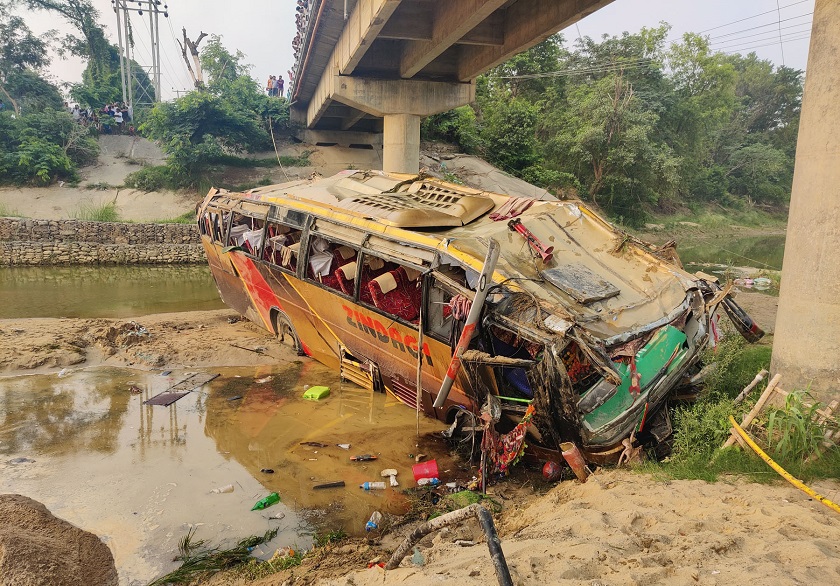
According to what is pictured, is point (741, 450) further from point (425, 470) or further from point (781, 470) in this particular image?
point (425, 470)

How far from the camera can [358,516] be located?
5016 millimetres

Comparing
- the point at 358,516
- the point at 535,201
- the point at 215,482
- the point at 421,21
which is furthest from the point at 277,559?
the point at 421,21

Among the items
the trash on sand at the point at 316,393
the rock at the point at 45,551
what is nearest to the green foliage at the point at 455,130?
the trash on sand at the point at 316,393

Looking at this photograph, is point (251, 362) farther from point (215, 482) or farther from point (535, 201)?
point (535, 201)

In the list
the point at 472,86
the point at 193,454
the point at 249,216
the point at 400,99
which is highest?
the point at 472,86

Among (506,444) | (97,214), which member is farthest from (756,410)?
(97,214)

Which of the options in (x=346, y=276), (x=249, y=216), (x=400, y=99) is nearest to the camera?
(x=346, y=276)

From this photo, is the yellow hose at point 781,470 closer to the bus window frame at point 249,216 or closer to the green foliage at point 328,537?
the green foliage at point 328,537

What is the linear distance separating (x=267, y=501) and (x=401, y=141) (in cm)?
1324

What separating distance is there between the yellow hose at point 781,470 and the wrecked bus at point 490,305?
2.26 ft

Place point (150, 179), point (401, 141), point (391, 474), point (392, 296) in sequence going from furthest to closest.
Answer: point (150, 179)
point (401, 141)
point (392, 296)
point (391, 474)

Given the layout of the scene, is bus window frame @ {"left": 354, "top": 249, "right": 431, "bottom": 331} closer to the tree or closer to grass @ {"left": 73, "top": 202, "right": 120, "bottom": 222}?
grass @ {"left": 73, "top": 202, "right": 120, "bottom": 222}

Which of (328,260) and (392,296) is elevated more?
(328,260)

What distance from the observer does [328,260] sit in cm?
742
